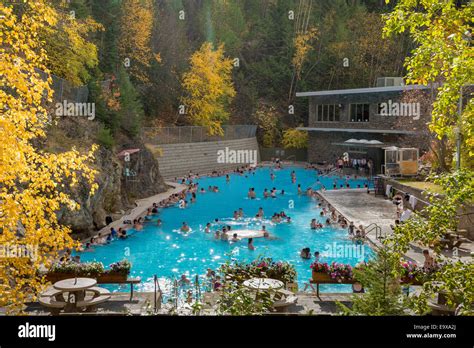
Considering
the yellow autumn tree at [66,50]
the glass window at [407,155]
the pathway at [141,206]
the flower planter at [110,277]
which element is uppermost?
the yellow autumn tree at [66,50]

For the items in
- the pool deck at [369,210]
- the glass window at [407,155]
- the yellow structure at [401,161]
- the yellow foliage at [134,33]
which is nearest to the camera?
the pool deck at [369,210]

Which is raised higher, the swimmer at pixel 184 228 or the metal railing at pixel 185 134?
the metal railing at pixel 185 134

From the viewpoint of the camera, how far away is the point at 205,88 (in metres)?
50.4

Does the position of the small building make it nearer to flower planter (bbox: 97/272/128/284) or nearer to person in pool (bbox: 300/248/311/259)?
person in pool (bbox: 300/248/311/259)

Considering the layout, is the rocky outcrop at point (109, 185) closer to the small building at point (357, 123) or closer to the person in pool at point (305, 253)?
the person in pool at point (305, 253)

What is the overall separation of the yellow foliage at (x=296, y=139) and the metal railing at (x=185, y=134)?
6.62 meters

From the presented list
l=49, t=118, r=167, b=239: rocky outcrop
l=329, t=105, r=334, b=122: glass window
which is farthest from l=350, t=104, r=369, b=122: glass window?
l=49, t=118, r=167, b=239: rocky outcrop

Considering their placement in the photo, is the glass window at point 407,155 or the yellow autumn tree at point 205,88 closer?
the glass window at point 407,155

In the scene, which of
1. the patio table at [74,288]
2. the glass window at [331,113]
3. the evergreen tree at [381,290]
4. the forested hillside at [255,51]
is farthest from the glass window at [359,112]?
the evergreen tree at [381,290]

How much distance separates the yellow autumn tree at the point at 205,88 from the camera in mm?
50094

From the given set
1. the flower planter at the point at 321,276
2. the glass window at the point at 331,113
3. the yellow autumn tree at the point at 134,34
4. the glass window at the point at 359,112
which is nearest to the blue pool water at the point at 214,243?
the flower planter at the point at 321,276

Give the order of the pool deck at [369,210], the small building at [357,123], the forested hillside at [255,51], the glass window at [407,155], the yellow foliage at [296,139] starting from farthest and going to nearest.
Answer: the yellow foliage at [296,139], the forested hillside at [255,51], the small building at [357,123], the glass window at [407,155], the pool deck at [369,210]
